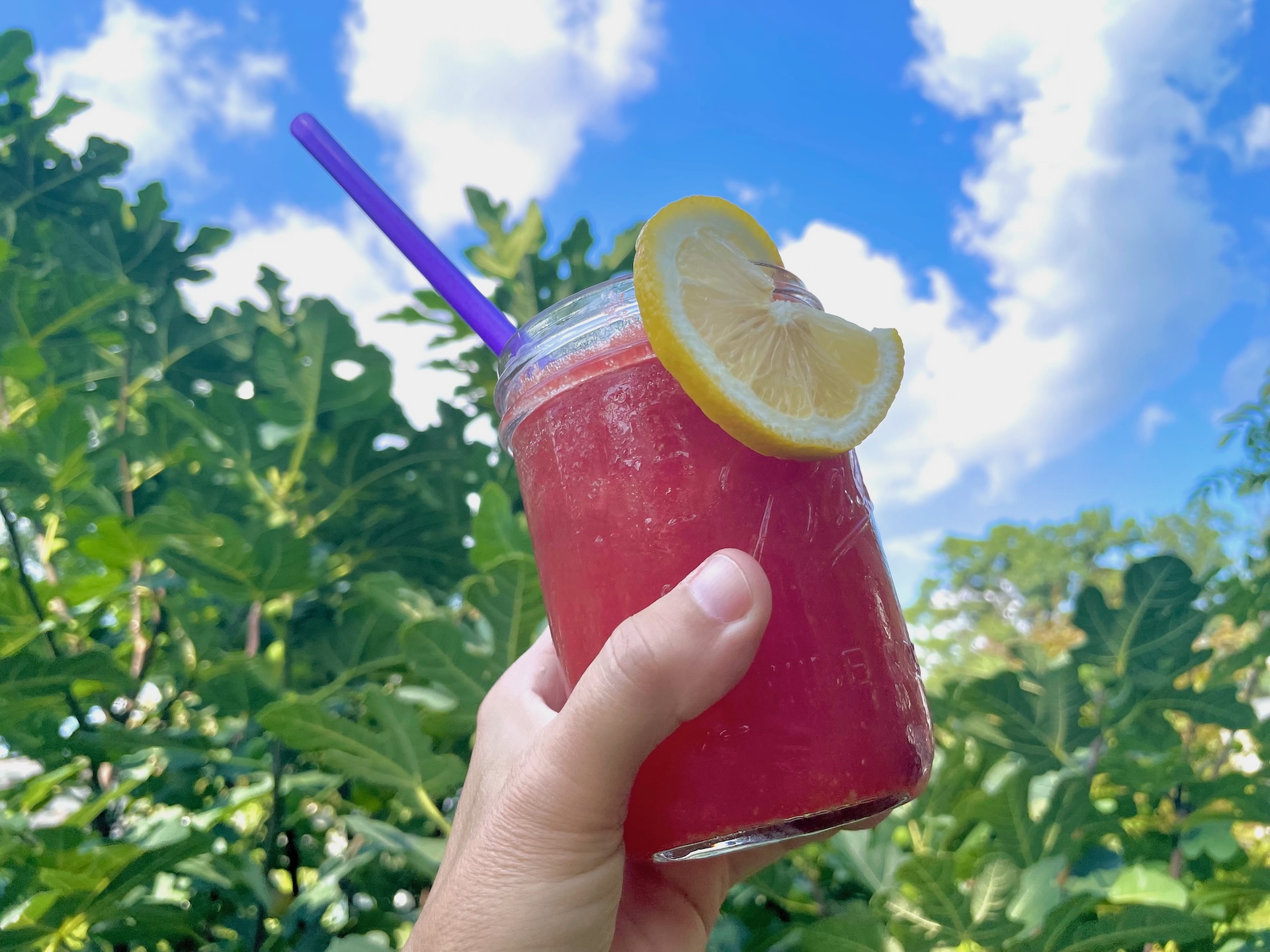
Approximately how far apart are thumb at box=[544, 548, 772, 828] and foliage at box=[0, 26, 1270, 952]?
45cm

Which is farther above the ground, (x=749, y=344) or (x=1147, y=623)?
(x=749, y=344)

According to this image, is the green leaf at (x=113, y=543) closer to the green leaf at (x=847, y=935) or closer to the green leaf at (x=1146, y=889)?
the green leaf at (x=847, y=935)

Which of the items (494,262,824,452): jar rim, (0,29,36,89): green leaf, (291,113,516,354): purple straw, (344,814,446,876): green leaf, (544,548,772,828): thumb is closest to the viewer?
(544,548,772,828): thumb

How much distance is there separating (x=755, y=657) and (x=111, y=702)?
4.28 feet

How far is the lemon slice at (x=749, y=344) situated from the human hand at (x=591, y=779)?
0.13m

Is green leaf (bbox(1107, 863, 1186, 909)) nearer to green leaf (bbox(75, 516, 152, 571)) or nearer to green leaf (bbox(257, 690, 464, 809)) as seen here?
green leaf (bbox(257, 690, 464, 809))

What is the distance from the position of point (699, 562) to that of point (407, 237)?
580mm

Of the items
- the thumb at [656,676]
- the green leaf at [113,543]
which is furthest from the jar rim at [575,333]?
the green leaf at [113,543]

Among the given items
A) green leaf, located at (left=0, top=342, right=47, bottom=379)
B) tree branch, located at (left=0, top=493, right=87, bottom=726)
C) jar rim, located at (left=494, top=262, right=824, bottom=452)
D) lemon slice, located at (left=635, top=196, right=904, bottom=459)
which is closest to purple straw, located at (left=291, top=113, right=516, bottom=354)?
jar rim, located at (left=494, top=262, right=824, bottom=452)

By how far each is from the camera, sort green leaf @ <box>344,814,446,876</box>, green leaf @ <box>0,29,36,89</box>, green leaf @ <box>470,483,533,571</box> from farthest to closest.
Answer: green leaf @ <box>0,29,36,89</box>
green leaf @ <box>470,483,533,571</box>
green leaf @ <box>344,814,446,876</box>

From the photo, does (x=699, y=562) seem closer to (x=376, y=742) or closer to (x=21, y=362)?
(x=376, y=742)

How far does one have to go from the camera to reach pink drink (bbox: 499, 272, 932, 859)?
32.4 inches

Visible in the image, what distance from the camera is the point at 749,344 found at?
34.1 inches

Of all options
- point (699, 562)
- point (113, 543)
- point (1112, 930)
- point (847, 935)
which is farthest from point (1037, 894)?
point (113, 543)
